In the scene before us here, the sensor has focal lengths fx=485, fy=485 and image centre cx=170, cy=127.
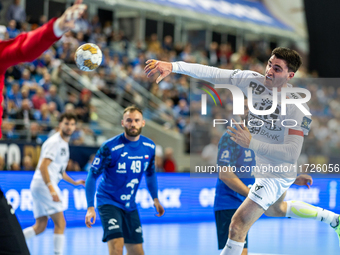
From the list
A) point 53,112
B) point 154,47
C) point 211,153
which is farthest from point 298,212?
point 154,47

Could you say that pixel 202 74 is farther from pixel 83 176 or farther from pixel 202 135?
pixel 202 135

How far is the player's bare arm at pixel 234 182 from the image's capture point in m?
5.46

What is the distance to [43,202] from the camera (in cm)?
745

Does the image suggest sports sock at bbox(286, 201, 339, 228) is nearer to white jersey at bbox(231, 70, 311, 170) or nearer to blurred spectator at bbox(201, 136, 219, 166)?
white jersey at bbox(231, 70, 311, 170)

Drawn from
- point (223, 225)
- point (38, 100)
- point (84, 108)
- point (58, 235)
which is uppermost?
point (38, 100)

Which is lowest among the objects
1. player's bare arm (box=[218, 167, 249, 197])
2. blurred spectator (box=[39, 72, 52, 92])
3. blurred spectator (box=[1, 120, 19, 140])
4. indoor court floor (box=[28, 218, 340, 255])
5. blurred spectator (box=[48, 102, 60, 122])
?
indoor court floor (box=[28, 218, 340, 255])

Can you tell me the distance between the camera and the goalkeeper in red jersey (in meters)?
3.16

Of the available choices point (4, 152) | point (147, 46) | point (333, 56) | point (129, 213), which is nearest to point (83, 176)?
point (4, 152)

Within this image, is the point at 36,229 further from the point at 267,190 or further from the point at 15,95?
the point at 15,95

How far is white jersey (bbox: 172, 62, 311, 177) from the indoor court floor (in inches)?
125

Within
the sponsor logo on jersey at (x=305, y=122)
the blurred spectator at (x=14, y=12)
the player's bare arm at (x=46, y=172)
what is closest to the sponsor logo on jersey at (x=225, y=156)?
the sponsor logo on jersey at (x=305, y=122)

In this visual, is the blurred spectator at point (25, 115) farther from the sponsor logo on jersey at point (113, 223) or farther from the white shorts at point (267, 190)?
the white shorts at point (267, 190)

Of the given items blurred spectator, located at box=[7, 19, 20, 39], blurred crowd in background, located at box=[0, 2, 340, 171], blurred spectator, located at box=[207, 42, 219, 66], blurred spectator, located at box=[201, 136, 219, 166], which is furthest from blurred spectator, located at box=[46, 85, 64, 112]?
blurred spectator, located at box=[207, 42, 219, 66]

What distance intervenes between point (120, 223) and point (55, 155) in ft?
7.93
